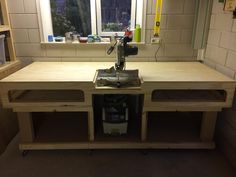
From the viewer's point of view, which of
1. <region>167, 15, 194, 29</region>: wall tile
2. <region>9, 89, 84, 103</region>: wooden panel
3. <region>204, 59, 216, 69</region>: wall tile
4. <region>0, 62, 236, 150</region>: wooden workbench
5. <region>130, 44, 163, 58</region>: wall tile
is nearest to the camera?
<region>0, 62, 236, 150</region>: wooden workbench

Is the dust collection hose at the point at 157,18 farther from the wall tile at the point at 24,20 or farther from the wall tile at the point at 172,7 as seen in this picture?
the wall tile at the point at 24,20

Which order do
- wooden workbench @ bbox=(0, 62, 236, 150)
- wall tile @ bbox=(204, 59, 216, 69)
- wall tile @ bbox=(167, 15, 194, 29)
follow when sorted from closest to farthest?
wooden workbench @ bbox=(0, 62, 236, 150)
wall tile @ bbox=(204, 59, 216, 69)
wall tile @ bbox=(167, 15, 194, 29)

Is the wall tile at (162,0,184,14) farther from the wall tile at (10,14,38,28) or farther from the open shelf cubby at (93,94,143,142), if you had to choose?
the wall tile at (10,14,38,28)

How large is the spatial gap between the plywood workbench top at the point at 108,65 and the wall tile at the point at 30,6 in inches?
20.5

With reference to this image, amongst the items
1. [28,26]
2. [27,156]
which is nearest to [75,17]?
[28,26]

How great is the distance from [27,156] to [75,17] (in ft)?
4.78

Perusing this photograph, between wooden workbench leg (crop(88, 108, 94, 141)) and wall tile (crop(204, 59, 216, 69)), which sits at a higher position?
wall tile (crop(204, 59, 216, 69))

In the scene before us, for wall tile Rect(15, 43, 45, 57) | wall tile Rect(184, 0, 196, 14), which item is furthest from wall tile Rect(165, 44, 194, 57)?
wall tile Rect(15, 43, 45, 57)

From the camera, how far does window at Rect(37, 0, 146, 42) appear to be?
7.09 ft

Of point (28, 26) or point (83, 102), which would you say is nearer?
point (83, 102)

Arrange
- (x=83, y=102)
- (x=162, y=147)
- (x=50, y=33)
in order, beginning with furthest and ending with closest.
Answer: (x=50, y=33)
(x=162, y=147)
(x=83, y=102)

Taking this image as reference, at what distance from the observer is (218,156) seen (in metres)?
1.84

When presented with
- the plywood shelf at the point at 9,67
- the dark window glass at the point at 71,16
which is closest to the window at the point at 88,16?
the dark window glass at the point at 71,16

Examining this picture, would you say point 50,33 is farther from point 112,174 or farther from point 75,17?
point 112,174
